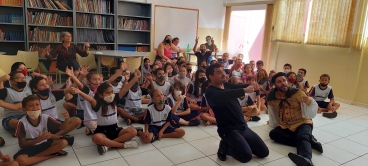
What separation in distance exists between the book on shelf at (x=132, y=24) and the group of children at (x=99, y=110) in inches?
106

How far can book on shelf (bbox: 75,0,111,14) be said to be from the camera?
19.3ft

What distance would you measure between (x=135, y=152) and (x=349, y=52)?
464 centimetres

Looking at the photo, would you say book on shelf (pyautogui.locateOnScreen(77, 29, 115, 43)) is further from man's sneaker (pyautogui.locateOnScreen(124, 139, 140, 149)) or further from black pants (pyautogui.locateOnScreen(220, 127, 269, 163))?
black pants (pyautogui.locateOnScreen(220, 127, 269, 163))

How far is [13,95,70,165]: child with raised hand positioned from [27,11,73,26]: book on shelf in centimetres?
393

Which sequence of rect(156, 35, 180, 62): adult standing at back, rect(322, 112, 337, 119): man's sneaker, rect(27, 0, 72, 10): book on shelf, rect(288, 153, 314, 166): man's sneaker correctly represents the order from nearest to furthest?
rect(288, 153, 314, 166): man's sneaker < rect(322, 112, 337, 119): man's sneaker < rect(27, 0, 72, 10): book on shelf < rect(156, 35, 180, 62): adult standing at back

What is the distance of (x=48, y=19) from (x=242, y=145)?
5.08 metres

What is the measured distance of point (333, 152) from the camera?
285 centimetres

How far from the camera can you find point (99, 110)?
267 cm

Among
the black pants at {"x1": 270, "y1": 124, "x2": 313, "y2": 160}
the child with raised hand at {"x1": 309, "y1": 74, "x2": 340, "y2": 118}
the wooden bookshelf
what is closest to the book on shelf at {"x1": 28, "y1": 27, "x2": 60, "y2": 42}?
the wooden bookshelf

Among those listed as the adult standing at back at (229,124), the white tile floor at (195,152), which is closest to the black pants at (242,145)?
the adult standing at back at (229,124)

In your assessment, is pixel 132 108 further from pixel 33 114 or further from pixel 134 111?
pixel 33 114

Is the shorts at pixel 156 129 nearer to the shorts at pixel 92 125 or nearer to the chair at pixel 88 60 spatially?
the shorts at pixel 92 125

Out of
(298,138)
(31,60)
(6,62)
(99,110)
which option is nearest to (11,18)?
(31,60)

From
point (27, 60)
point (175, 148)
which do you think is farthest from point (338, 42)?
point (27, 60)
